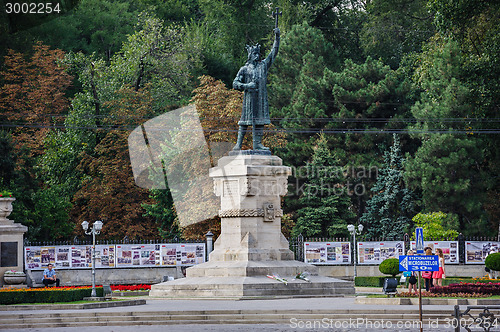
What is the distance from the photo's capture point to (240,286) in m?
28.9

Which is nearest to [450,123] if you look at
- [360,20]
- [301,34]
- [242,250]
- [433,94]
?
[433,94]

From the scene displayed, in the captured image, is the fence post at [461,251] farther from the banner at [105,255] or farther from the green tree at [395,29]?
Result: the green tree at [395,29]

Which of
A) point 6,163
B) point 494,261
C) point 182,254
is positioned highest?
point 6,163

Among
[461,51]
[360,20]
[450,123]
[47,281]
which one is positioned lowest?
[47,281]

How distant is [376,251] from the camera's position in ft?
136

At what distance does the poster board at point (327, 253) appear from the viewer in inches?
1625

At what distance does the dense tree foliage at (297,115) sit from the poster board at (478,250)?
20.0 ft

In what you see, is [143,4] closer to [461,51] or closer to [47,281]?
[461,51]

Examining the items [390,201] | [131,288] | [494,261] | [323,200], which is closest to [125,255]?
[131,288]

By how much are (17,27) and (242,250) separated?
28.7 meters

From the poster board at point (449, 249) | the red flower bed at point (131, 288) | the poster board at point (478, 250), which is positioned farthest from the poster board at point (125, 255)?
the poster board at point (478, 250)

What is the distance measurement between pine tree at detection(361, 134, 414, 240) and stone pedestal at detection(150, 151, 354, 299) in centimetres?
2176

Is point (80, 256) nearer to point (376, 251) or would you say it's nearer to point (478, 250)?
point (376, 251)

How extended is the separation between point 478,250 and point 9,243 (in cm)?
2067
